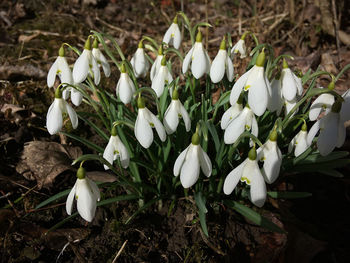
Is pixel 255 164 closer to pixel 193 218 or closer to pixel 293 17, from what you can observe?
pixel 193 218

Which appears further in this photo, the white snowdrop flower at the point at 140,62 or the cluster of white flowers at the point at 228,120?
the white snowdrop flower at the point at 140,62

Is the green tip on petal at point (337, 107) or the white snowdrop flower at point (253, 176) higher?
the green tip on petal at point (337, 107)

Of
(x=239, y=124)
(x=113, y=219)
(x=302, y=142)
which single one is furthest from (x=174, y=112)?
(x=113, y=219)

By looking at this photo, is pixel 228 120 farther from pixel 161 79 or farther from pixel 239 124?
pixel 161 79

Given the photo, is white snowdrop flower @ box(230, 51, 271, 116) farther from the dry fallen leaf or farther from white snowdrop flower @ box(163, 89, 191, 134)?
the dry fallen leaf

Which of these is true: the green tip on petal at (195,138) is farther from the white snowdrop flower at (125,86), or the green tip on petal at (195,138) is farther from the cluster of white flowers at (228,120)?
the white snowdrop flower at (125,86)

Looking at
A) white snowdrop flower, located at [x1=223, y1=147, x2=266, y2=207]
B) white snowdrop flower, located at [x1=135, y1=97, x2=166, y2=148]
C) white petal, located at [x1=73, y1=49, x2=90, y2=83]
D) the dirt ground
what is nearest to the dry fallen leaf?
the dirt ground

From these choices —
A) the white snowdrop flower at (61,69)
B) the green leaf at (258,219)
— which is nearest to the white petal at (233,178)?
the green leaf at (258,219)
